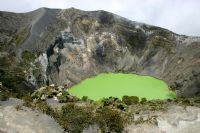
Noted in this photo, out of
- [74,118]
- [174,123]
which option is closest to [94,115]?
[74,118]

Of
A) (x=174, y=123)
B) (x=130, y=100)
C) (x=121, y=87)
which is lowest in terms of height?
(x=121, y=87)

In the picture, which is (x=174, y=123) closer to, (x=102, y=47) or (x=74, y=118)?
(x=74, y=118)

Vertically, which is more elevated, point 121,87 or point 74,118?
point 74,118

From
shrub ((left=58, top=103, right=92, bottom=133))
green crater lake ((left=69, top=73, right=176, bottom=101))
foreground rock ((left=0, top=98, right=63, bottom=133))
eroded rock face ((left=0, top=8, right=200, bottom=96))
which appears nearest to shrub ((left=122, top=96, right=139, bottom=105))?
green crater lake ((left=69, top=73, right=176, bottom=101))

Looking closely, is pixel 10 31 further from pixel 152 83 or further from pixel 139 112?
pixel 139 112

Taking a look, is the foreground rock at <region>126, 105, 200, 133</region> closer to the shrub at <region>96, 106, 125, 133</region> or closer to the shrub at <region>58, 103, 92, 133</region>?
the shrub at <region>96, 106, 125, 133</region>

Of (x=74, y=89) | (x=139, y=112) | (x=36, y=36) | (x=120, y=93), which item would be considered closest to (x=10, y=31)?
(x=36, y=36)
